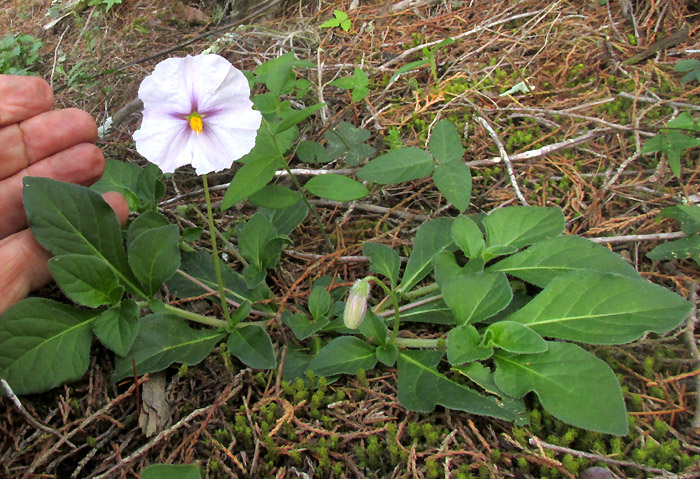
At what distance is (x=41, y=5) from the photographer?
417 centimetres

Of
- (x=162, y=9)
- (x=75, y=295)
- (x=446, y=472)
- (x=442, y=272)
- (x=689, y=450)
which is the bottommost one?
(x=689, y=450)

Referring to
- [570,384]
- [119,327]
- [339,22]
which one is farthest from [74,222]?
[339,22]

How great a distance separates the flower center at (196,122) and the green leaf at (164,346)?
0.65 meters

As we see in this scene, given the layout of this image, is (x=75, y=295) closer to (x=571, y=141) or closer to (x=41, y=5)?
(x=571, y=141)

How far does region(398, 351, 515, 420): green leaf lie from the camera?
53.8 inches

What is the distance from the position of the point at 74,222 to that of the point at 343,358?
40.0 inches

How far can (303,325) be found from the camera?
64.2 inches

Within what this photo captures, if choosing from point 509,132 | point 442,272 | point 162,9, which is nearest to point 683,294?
point 442,272

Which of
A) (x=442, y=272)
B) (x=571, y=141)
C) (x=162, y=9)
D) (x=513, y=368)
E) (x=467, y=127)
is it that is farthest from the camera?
(x=162, y=9)

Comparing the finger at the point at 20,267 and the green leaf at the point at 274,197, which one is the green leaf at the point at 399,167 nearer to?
the green leaf at the point at 274,197

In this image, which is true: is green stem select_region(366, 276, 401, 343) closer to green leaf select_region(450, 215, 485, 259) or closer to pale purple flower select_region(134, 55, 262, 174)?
green leaf select_region(450, 215, 485, 259)

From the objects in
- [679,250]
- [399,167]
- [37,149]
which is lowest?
[679,250]

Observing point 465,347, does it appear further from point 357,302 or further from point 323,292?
point 323,292

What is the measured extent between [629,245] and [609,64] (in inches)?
47.6
